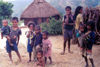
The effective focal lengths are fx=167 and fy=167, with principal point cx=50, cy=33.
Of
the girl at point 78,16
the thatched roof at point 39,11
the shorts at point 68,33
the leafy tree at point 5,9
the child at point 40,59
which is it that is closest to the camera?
the child at point 40,59

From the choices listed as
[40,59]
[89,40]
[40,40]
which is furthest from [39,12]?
[89,40]

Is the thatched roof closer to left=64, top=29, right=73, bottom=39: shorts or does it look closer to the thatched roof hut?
the thatched roof hut

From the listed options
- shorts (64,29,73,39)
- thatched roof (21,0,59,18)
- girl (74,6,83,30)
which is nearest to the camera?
girl (74,6,83,30)

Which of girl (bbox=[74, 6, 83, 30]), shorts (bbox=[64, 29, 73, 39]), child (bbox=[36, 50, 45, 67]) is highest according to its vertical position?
girl (bbox=[74, 6, 83, 30])

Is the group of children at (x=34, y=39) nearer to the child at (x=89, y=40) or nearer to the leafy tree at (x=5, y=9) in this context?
the child at (x=89, y=40)

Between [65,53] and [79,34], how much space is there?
5.33ft

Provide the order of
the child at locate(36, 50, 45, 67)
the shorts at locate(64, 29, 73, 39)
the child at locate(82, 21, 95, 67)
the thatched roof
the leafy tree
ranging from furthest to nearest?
1. the leafy tree
2. the thatched roof
3. the shorts at locate(64, 29, 73, 39)
4. the child at locate(36, 50, 45, 67)
5. the child at locate(82, 21, 95, 67)

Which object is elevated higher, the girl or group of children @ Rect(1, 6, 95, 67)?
the girl

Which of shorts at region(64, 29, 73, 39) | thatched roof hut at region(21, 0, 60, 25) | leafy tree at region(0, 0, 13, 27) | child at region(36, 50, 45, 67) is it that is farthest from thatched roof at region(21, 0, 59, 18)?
child at region(36, 50, 45, 67)

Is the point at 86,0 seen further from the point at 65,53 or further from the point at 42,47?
the point at 42,47

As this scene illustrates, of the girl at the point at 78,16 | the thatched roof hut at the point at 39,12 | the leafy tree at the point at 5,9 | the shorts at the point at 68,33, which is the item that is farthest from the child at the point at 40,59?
the leafy tree at the point at 5,9

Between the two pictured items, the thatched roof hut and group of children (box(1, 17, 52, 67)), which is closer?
group of children (box(1, 17, 52, 67))

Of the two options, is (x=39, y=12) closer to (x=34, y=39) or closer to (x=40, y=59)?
(x=34, y=39)

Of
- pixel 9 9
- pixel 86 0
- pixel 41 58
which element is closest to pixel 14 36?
pixel 41 58
